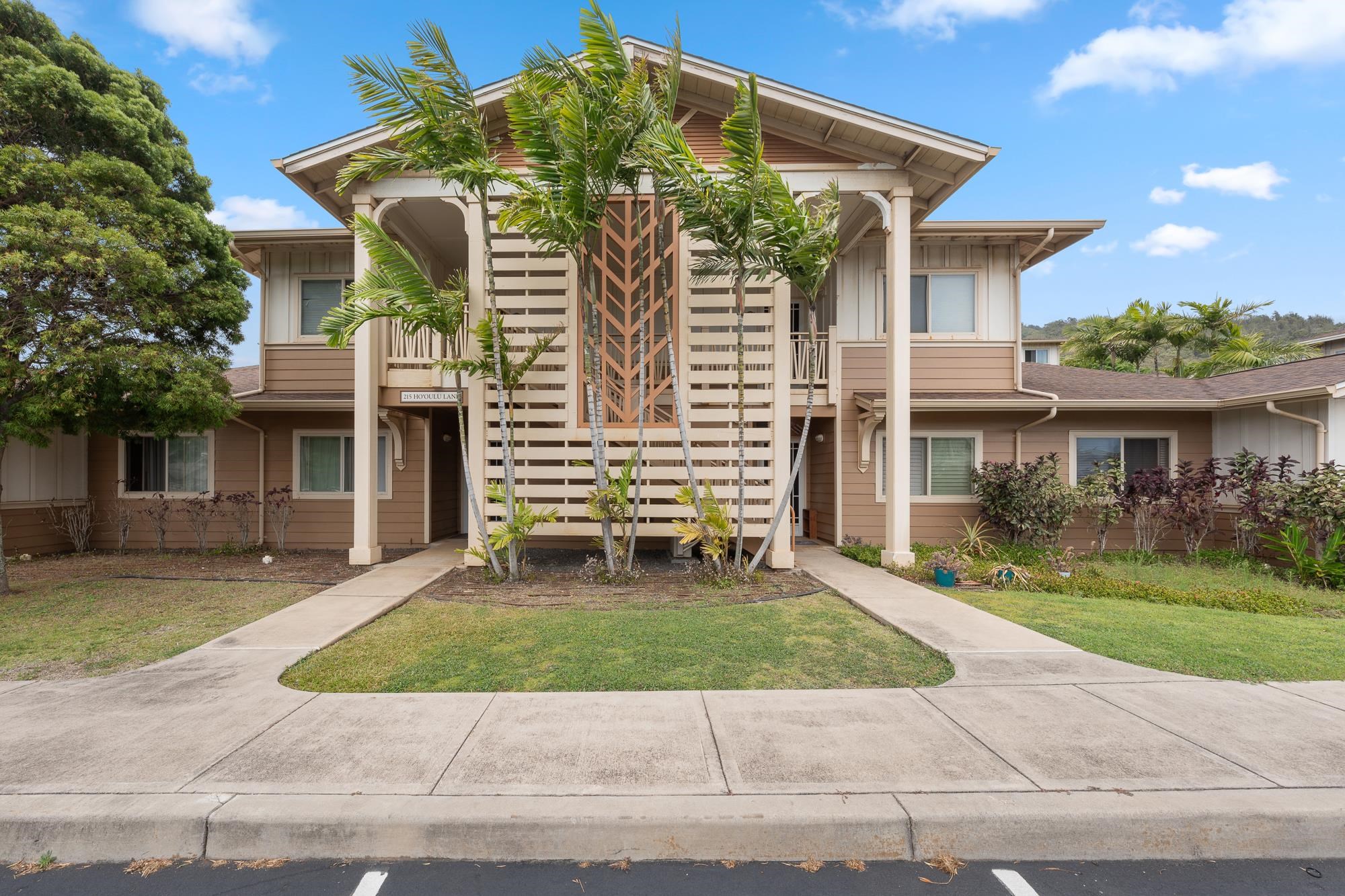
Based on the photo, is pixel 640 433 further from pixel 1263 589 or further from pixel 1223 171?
pixel 1223 171

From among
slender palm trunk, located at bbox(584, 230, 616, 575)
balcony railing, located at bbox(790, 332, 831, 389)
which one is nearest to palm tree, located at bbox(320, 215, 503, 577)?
slender palm trunk, located at bbox(584, 230, 616, 575)

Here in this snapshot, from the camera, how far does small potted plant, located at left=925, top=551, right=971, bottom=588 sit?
8531 mm

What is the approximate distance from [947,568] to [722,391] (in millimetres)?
3885

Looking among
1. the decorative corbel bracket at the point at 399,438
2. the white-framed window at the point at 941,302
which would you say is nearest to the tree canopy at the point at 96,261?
the decorative corbel bracket at the point at 399,438

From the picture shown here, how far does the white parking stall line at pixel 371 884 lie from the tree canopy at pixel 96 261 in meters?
7.46

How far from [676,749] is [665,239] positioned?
745cm

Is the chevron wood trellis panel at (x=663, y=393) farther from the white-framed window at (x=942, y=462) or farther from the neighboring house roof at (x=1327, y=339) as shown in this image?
the neighboring house roof at (x=1327, y=339)

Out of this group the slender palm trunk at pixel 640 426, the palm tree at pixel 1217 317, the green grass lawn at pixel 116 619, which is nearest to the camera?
the green grass lawn at pixel 116 619

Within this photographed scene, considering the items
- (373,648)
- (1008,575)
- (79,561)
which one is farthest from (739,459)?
(79,561)

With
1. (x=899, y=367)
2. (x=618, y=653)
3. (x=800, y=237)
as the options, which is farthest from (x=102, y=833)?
(x=899, y=367)

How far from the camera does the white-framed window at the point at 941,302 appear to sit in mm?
11750

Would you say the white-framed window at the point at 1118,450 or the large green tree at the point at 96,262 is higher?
the large green tree at the point at 96,262

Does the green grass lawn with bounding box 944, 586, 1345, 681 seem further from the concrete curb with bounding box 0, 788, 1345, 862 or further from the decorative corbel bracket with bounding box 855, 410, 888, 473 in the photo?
the decorative corbel bracket with bounding box 855, 410, 888, 473

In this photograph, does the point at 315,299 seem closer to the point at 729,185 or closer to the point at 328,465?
the point at 328,465
